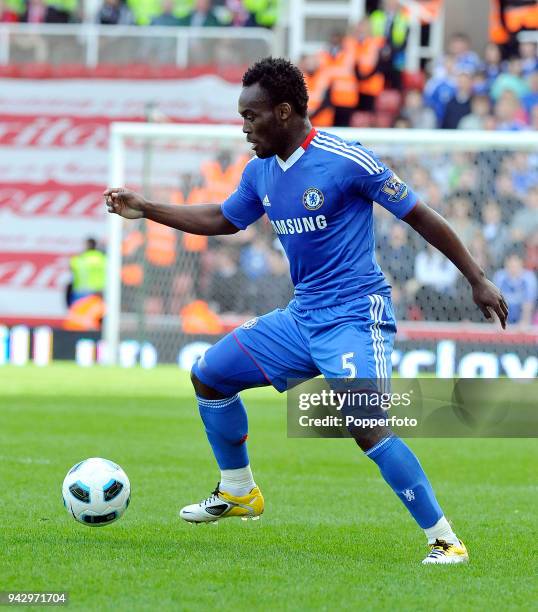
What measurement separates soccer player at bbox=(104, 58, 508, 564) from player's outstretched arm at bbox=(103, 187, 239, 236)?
16 millimetres

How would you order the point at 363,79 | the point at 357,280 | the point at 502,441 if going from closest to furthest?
1. the point at 357,280
2. the point at 502,441
3. the point at 363,79

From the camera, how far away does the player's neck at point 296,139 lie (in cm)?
624

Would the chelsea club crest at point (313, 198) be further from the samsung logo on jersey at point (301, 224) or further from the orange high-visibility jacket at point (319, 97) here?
the orange high-visibility jacket at point (319, 97)

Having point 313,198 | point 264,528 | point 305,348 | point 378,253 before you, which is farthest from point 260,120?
point 378,253

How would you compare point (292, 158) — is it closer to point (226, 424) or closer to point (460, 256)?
point (460, 256)

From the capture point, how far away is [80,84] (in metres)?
23.6

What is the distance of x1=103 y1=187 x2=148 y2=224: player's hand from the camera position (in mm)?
6594

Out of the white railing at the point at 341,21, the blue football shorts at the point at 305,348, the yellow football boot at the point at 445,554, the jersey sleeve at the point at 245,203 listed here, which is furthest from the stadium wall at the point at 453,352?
the yellow football boot at the point at 445,554

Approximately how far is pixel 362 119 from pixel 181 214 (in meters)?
14.4

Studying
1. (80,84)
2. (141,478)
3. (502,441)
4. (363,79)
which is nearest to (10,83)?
(80,84)

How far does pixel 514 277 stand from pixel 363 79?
489 centimetres

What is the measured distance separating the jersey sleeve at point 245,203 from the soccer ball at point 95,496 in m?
1.47

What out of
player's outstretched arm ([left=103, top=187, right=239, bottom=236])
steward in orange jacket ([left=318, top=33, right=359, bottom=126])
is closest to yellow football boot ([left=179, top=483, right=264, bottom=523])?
player's outstretched arm ([left=103, top=187, right=239, bottom=236])

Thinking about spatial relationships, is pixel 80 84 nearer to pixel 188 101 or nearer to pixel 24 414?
pixel 188 101
